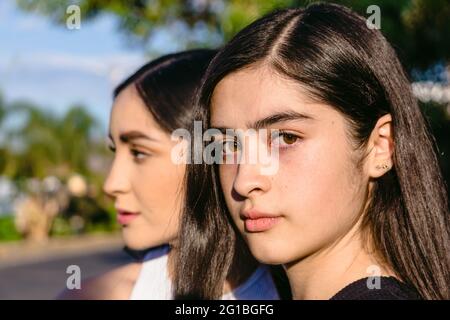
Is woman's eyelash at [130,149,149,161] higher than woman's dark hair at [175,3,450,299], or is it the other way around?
woman's eyelash at [130,149,149,161]

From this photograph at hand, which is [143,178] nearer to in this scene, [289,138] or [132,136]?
[132,136]

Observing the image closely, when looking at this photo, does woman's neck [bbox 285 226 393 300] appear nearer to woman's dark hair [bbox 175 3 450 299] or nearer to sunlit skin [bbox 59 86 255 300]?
woman's dark hair [bbox 175 3 450 299]

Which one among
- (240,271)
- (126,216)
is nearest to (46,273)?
(126,216)

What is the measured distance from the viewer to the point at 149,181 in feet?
7.55

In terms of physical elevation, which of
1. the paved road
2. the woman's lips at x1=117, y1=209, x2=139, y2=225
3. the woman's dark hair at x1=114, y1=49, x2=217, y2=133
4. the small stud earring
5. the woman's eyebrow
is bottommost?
the small stud earring

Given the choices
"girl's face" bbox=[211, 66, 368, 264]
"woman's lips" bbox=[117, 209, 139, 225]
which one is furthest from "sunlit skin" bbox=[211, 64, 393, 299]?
"woman's lips" bbox=[117, 209, 139, 225]

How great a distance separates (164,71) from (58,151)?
20.4 meters

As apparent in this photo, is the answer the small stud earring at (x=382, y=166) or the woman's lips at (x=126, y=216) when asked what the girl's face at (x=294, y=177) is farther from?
the woman's lips at (x=126, y=216)

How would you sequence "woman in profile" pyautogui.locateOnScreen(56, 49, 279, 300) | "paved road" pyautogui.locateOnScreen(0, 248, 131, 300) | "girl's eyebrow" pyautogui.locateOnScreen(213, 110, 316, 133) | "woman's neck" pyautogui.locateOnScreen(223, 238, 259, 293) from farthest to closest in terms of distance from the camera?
1. "paved road" pyautogui.locateOnScreen(0, 248, 131, 300)
2. "woman in profile" pyautogui.locateOnScreen(56, 49, 279, 300)
3. "woman's neck" pyautogui.locateOnScreen(223, 238, 259, 293)
4. "girl's eyebrow" pyautogui.locateOnScreen(213, 110, 316, 133)

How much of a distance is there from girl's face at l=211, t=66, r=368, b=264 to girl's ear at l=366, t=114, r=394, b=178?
46mm

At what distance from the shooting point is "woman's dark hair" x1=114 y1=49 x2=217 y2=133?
91.2 inches

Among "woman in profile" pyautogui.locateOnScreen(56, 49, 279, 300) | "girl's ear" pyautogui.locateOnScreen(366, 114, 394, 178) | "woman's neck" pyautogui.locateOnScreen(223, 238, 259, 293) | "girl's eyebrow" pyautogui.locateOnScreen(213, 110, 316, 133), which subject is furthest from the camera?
"woman in profile" pyautogui.locateOnScreen(56, 49, 279, 300)

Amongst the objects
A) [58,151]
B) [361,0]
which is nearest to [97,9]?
[361,0]

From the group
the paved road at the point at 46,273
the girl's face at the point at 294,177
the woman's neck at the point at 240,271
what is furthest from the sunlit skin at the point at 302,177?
the paved road at the point at 46,273
